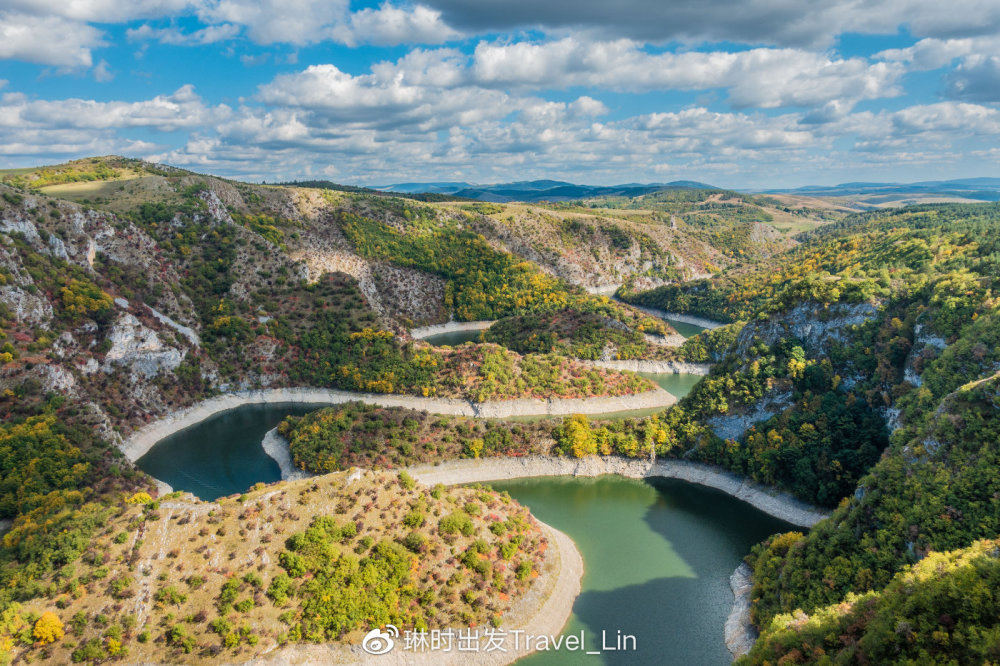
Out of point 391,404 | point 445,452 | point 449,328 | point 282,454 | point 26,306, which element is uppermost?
point 26,306

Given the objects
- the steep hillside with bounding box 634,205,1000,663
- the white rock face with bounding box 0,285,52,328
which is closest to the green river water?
the steep hillside with bounding box 634,205,1000,663

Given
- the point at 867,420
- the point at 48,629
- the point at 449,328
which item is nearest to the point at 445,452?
the point at 48,629

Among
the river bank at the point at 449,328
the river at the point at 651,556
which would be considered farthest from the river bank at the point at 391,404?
the river bank at the point at 449,328

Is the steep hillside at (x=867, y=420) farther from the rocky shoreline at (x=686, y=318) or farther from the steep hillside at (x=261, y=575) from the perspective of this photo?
the rocky shoreline at (x=686, y=318)

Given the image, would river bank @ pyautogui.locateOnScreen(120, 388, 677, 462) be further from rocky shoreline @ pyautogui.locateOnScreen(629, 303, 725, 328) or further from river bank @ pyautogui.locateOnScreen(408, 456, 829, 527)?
rocky shoreline @ pyautogui.locateOnScreen(629, 303, 725, 328)

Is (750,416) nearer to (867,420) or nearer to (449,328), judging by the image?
(867,420)

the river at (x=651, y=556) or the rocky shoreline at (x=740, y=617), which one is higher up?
the rocky shoreline at (x=740, y=617)
